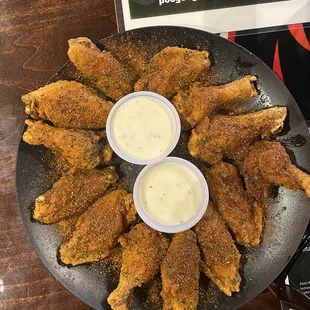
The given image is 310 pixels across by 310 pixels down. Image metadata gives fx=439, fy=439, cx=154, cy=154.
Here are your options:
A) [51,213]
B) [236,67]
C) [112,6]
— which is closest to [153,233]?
[51,213]

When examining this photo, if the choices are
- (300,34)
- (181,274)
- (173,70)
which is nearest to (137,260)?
(181,274)

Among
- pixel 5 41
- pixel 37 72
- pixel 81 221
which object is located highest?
pixel 5 41

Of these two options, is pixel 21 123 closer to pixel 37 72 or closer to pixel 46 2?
pixel 37 72

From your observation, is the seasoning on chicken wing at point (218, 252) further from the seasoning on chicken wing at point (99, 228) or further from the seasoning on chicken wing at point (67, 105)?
the seasoning on chicken wing at point (67, 105)

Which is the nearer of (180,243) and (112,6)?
(180,243)

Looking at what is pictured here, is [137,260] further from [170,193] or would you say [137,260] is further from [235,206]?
[235,206]

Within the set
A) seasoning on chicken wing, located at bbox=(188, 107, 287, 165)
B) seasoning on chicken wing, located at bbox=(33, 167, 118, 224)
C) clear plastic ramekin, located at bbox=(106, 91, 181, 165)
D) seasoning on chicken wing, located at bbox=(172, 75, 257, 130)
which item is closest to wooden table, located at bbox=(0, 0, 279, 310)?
seasoning on chicken wing, located at bbox=(33, 167, 118, 224)

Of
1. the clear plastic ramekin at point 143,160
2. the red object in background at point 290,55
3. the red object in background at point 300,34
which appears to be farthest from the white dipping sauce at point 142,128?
the red object in background at point 300,34

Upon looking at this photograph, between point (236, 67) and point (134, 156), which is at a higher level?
point (236, 67)
